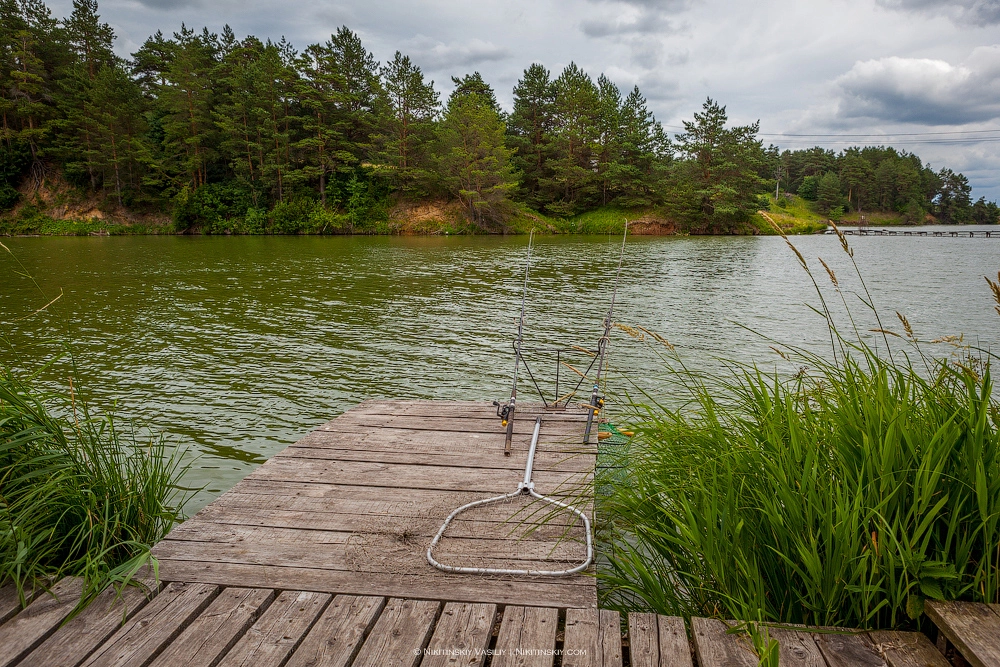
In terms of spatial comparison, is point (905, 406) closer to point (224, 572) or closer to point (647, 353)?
point (224, 572)

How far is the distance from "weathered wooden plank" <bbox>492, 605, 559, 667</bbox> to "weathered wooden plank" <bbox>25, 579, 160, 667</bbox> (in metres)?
1.24

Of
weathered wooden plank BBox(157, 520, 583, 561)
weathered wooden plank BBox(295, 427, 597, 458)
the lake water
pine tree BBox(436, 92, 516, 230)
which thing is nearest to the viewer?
weathered wooden plank BBox(157, 520, 583, 561)

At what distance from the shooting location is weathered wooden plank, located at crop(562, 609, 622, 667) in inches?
65.1

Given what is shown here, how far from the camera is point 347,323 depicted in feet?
35.4

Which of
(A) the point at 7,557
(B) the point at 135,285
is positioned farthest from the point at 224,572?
(B) the point at 135,285

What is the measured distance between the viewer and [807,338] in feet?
31.0

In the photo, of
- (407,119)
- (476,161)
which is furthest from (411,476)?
(407,119)

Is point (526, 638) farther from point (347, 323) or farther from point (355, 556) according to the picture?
point (347, 323)

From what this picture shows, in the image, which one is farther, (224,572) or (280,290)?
(280,290)

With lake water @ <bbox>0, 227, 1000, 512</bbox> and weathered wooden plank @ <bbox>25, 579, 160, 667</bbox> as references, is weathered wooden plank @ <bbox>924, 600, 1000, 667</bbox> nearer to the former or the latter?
lake water @ <bbox>0, 227, 1000, 512</bbox>

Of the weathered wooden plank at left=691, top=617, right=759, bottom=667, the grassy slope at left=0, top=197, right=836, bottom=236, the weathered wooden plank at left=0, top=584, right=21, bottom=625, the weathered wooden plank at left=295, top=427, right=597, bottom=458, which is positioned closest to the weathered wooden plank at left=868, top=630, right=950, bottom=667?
the weathered wooden plank at left=691, top=617, right=759, bottom=667

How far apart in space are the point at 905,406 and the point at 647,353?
22.1ft

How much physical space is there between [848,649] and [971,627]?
321 millimetres

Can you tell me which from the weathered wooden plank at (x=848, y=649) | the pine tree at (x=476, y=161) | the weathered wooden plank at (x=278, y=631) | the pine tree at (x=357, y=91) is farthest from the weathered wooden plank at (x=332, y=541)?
the pine tree at (x=357, y=91)
